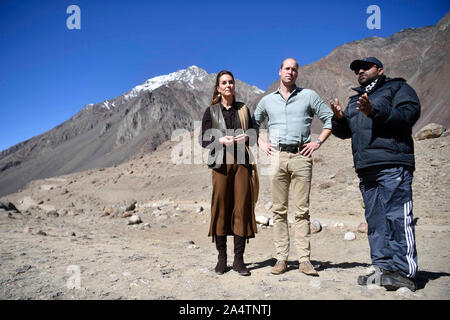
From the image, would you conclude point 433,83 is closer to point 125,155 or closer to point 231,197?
point 231,197

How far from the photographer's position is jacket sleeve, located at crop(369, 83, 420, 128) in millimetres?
2549

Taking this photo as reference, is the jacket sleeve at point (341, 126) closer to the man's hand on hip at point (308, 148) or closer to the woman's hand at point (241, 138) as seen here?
the man's hand on hip at point (308, 148)

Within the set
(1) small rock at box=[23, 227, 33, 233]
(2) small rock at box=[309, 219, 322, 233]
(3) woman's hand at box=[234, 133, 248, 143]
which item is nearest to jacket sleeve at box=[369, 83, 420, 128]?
(3) woman's hand at box=[234, 133, 248, 143]

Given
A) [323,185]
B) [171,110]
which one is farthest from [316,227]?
[171,110]

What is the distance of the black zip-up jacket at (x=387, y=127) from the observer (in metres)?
2.57

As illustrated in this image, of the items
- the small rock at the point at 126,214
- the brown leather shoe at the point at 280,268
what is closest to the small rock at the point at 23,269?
the brown leather shoe at the point at 280,268

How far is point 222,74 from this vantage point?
3307mm

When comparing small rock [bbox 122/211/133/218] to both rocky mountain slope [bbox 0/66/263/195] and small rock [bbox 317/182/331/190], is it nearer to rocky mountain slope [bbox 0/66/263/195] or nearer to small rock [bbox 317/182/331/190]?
small rock [bbox 317/182/331/190]

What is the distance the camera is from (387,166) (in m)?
2.73

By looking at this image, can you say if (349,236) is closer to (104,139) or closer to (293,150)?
(293,150)

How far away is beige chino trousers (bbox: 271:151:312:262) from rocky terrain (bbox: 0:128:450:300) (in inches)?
12.9

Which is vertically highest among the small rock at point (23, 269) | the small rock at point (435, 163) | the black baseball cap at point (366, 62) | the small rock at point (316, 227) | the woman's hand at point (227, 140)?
the black baseball cap at point (366, 62)
